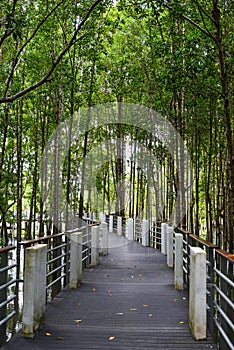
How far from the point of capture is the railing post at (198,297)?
13.1 ft

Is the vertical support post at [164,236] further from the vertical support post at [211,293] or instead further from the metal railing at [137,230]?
the vertical support post at [211,293]

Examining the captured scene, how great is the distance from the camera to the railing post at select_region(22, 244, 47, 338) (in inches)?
160

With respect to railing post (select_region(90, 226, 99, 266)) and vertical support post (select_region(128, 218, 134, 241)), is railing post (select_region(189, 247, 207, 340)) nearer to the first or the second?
railing post (select_region(90, 226, 99, 266))

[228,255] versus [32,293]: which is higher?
[228,255]

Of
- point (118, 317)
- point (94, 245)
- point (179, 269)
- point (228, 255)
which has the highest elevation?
point (228, 255)

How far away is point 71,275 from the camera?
6426mm

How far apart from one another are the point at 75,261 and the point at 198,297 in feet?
9.29

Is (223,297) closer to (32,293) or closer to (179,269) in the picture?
(32,293)

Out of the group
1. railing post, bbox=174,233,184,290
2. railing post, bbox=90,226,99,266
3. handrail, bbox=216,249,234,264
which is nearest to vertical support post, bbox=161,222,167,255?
railing post, bbox=90,226,99,266

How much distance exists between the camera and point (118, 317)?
487 centimetres

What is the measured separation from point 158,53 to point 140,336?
18.3 feet

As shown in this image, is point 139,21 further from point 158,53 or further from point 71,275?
point 71,275

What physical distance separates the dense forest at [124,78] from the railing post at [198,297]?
2.35m

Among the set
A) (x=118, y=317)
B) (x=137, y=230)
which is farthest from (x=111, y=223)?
(x=118, y=317)
